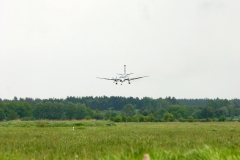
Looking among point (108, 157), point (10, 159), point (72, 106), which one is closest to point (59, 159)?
point (10, 159)

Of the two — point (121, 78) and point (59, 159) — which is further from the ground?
point (121, 78)

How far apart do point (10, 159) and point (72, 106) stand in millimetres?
164983

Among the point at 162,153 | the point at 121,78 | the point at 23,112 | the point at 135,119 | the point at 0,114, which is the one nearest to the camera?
the point at 162,153

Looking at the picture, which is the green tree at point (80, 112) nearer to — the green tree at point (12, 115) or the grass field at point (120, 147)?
the green tree at point (12, 115)

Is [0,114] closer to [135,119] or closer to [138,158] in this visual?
[135,119]

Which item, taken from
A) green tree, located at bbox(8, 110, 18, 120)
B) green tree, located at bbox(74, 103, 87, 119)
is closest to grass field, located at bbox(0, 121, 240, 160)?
green tree, located at bbox(8, 110, 18, 120)

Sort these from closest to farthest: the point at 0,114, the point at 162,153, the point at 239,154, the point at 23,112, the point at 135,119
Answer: the point at 239,154, the point at 162,153, the point at 135,119, the point at 0,114, the point at 23,112

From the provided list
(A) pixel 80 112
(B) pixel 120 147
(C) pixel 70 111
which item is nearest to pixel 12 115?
(C) pixel 70 111

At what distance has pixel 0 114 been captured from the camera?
15038 cm

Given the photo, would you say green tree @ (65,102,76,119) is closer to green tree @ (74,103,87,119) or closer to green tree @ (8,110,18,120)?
green tree @ (74,103,87,119)

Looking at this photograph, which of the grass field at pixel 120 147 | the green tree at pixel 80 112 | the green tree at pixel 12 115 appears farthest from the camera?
the green tree at pixel 80 112

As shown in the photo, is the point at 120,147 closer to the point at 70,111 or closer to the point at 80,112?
the point at 80,112

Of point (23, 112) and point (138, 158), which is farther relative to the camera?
point (23, 112)

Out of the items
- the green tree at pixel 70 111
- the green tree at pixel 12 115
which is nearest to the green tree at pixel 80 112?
the green tree at pixel 70 111
